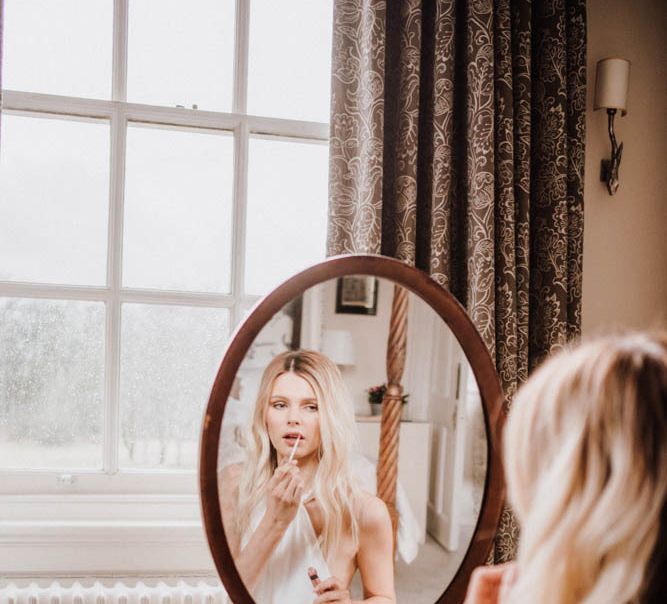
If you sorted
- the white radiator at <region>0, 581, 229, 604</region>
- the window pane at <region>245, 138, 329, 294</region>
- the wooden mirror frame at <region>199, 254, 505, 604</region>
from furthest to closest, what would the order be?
the window pane at <region>245, 138, 329, 294</region>
the white radiator at <region>0, 581, 229, 604</region>
the wooden mirror frame at <region>199, 254, 505, 604</region>

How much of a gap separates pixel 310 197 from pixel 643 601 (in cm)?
134

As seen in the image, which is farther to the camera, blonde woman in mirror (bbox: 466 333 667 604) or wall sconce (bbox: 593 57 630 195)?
wall sconce (bbox: 593 57 630 195)

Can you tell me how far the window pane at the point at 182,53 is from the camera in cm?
166

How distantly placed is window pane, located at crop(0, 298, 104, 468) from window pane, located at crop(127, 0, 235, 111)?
0.61 metres

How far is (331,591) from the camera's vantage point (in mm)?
1047

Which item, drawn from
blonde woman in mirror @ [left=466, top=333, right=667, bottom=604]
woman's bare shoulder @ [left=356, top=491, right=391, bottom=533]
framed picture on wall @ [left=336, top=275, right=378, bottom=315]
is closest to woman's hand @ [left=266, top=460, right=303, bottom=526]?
woman's bare shoulder @ [left=356, top=491, right=391, bottom=533]

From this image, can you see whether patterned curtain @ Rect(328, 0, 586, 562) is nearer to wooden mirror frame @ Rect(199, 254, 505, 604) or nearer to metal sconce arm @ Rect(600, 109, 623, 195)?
metal sconce arm @ Rect(600, 109, 623, 195)

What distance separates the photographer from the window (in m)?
1.62

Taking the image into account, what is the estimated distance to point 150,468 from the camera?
5.53 feet

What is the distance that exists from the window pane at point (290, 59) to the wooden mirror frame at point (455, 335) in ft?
2.70

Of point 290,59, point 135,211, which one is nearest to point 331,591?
point 135,211

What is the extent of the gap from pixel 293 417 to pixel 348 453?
0.12 m

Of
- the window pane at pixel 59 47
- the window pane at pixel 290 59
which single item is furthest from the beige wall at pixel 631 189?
the window pane at pixel 59 47

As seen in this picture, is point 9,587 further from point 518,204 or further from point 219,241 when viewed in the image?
point 518,204
